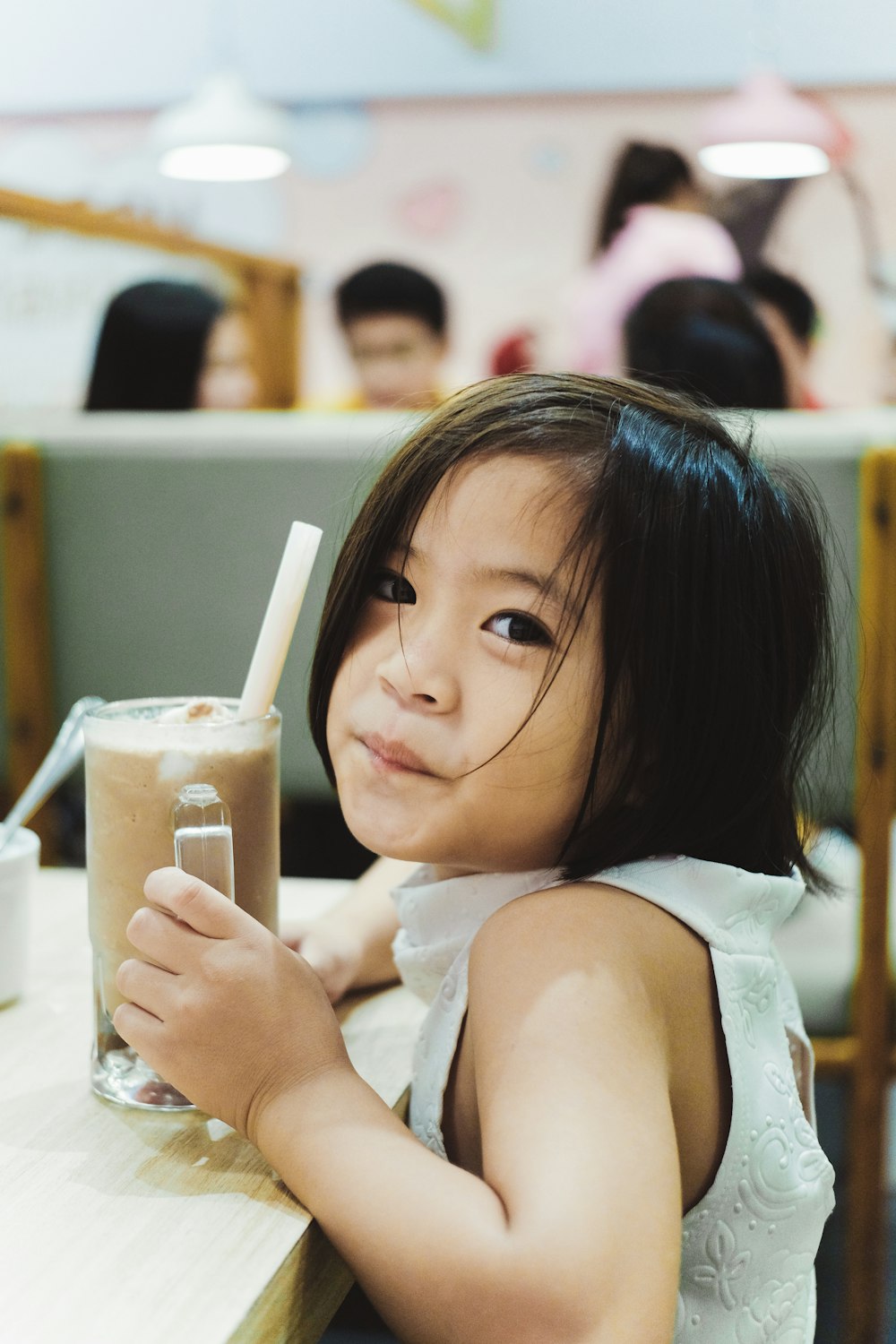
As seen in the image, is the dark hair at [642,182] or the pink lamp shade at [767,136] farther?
the pink lamp shade at [767,136]

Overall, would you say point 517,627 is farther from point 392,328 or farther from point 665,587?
point 392,328

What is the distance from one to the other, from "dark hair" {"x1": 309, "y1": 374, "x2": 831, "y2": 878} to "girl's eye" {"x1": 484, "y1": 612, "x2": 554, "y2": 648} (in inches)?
1.0

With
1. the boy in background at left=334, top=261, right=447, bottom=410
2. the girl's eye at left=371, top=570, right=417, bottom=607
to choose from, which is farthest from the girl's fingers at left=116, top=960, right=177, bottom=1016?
the boy in background at left=334, top=261, right=447, bottom=410

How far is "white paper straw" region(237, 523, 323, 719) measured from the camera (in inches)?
26.7

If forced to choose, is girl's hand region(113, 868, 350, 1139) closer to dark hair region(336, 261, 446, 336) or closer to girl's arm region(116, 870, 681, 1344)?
girl's arm region(116, 870, 681, 1344)

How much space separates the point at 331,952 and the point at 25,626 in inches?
47.4

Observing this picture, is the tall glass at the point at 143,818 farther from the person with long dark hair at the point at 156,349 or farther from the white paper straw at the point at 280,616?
the person with long dark hair at the point at 156,349

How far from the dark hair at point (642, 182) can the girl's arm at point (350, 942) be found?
10.9 feet

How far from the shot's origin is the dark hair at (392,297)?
3996 millimetres

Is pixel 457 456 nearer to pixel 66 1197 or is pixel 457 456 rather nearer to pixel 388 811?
pixel 388 811

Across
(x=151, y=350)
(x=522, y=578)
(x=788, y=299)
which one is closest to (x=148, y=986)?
(x=522, y=578)

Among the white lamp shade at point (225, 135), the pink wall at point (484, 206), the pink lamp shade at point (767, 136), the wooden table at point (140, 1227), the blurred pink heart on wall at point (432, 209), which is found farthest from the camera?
the blurred pink heart on wall at point (432, 209)

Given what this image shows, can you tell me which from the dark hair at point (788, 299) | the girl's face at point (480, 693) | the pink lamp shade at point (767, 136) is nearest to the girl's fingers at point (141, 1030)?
the girl's face at point (480, 693)

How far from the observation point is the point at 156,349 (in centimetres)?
290
